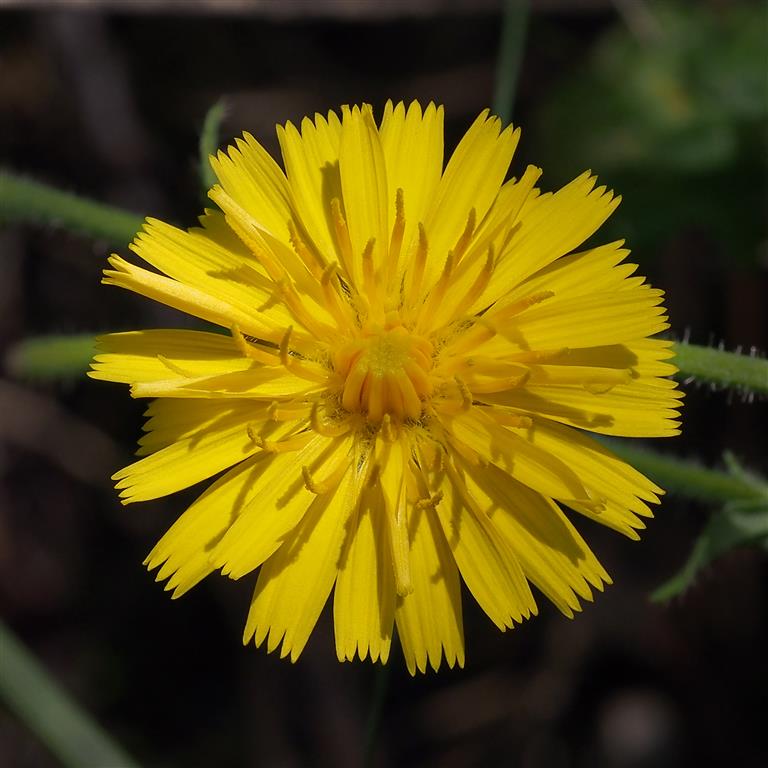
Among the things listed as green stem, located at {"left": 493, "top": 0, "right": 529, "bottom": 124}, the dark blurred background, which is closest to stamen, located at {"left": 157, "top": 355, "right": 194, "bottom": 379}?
green stem, located at {"left": 493, "top": 0, "right": 529, "bottom": 124}

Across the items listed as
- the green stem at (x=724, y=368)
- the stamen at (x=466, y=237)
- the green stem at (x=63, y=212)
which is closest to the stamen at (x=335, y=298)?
the stamen at (x=466, y=237)

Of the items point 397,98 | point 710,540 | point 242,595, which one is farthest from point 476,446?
point 397,98

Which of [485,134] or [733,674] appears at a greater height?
[485,134]

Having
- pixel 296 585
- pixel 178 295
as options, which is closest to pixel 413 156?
pixel 178 295

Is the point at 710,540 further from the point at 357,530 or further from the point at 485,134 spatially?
the point at 485,134

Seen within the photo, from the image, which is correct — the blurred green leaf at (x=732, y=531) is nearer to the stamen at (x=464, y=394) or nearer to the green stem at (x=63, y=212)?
the stamen at (x=464, y=394)

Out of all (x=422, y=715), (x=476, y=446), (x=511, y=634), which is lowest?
(x=422, y=715)
